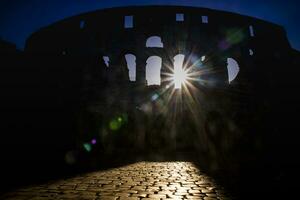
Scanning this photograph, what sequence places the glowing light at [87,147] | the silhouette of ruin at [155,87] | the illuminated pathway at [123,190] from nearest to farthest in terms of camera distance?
the illuminated pathway at [123,190]
the glowing light at [87,147]
the silhouette of ruin at [155,87]

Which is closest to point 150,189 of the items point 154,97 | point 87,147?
point 87,147

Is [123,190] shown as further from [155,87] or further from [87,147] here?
[155,87]

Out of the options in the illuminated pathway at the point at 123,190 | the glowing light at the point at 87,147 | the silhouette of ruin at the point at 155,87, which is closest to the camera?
the illuminated pathway at the point at 123,190

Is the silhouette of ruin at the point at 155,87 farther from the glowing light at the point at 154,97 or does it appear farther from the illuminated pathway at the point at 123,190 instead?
the illuminated pathway at the point at 123,190

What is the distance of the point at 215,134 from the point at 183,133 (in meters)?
2.57

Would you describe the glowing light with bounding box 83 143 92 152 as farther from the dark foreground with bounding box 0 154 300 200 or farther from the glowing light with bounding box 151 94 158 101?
the dark foreground with bounding box 0 154 300 200

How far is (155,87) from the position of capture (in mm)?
15883

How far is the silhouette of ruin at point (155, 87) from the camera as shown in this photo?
1434 centimetres

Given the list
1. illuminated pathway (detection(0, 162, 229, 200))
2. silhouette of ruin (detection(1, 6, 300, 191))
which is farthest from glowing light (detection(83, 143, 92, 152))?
illuminated pathway (detection(0, 162, 229, 200))

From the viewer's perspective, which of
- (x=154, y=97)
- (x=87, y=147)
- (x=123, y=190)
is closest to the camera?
(x=123, y=190)

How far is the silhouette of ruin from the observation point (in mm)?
14344

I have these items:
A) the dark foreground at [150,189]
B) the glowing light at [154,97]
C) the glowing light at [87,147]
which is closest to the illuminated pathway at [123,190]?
the dark foreground at [150,189]

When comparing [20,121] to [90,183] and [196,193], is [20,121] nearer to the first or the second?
[90,183]

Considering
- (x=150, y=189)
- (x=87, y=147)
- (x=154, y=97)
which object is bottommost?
(x=150, y=189)
